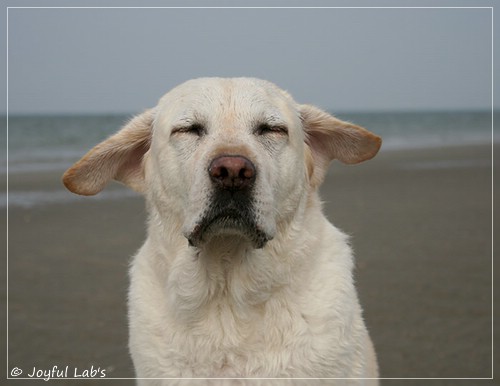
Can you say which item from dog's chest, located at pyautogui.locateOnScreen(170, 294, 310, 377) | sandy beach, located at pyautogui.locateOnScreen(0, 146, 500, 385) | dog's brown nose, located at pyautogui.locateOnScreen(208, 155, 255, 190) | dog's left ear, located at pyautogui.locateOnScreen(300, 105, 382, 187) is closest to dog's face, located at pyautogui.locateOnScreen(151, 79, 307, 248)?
dog's brown nose, located at pyautogui.locateOnScreen(208, 155, 255, 190)

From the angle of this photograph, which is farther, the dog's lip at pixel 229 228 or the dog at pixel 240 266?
the dog at pixel 240 266

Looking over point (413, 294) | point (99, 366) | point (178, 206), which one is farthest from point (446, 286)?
point (178, 206)

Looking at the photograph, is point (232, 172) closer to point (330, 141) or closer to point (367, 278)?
point (330, 141)

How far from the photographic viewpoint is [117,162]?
11.7ft

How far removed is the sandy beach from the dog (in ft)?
7.36

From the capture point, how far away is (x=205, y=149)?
9.75 ft

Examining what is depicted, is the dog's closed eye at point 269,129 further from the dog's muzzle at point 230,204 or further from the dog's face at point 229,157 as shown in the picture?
the dog's muzzle at point 230,204

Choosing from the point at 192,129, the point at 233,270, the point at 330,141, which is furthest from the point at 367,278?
the point at 192,129

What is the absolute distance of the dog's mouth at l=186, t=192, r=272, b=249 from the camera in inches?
112

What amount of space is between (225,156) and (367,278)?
515 centimetres

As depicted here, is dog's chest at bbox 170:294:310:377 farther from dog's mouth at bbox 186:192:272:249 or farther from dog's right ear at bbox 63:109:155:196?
dog's right ear at bbox 63:109:155:196

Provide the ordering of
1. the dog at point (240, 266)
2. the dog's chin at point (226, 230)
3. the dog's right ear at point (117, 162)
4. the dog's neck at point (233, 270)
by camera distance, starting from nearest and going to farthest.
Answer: the dog's chin at point (226, 230)
the dog at point (240, 266)
the dog's neck at point (233, 270)
the dog's right ear at point (117, 162)

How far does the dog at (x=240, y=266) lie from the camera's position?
3066 millimetres

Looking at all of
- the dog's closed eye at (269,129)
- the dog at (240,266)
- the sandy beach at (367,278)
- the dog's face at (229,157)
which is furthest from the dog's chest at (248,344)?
the sandy beach at (367,278)
